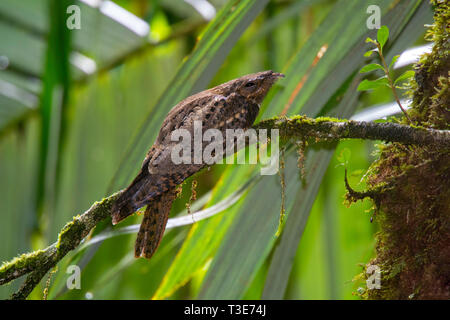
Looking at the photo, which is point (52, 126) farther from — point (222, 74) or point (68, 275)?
point (68, 275)

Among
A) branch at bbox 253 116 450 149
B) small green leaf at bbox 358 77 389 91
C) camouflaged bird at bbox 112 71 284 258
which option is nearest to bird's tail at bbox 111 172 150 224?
camouflaged bird at bbox 112 71 284 258

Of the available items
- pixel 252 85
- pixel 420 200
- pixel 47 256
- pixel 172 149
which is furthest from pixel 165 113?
pixel 420 200

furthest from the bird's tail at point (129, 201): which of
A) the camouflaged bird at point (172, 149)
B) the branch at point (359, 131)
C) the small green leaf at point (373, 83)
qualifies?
the small green leaf at point (373, 83)

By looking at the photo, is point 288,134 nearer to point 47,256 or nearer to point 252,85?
point 252,85

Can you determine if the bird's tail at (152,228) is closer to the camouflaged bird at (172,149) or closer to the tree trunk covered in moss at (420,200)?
the camouflaged bird at (172,149)

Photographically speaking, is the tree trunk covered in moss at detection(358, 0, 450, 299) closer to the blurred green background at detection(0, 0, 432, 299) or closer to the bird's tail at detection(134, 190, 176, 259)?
the blurred green background at detection(0, 0, 432, 299)
